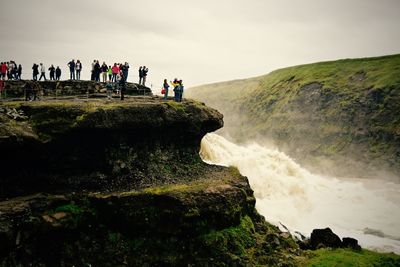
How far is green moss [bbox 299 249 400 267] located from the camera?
20.4 meters

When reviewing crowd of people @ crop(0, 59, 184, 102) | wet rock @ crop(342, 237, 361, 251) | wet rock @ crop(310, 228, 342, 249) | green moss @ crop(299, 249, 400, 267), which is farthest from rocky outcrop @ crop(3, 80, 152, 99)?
wet rock @ crop(342, 237, 361, 251)

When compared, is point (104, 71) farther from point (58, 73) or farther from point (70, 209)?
point (70, 209)

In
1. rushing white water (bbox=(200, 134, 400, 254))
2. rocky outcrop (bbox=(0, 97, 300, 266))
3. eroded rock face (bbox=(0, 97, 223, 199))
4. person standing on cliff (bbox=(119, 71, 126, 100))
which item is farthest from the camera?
rushing white water (bbox=(200, 134, 400, 254))

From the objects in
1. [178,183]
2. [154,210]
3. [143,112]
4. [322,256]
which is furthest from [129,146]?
[322,256]

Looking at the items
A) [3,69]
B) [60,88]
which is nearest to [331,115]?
[60,88]

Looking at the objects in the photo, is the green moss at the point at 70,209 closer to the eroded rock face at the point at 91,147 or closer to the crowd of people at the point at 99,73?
the eroded rock face at the point at 91,147

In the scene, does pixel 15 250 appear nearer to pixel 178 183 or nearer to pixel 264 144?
pixel 178 183

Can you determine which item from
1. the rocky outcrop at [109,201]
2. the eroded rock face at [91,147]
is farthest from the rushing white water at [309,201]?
the eroded rock face at [91,147]

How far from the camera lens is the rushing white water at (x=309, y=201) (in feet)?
102

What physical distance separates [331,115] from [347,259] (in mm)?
53009

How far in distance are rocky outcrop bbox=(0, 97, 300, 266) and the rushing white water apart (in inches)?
403

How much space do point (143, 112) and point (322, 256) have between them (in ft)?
40.6

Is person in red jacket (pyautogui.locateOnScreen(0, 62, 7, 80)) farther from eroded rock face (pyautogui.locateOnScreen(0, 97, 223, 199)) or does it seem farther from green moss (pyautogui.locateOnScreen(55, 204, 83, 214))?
green moss (pyautogui.locateOnScreen(55, 204, 83, 214))

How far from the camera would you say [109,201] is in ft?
63.2
